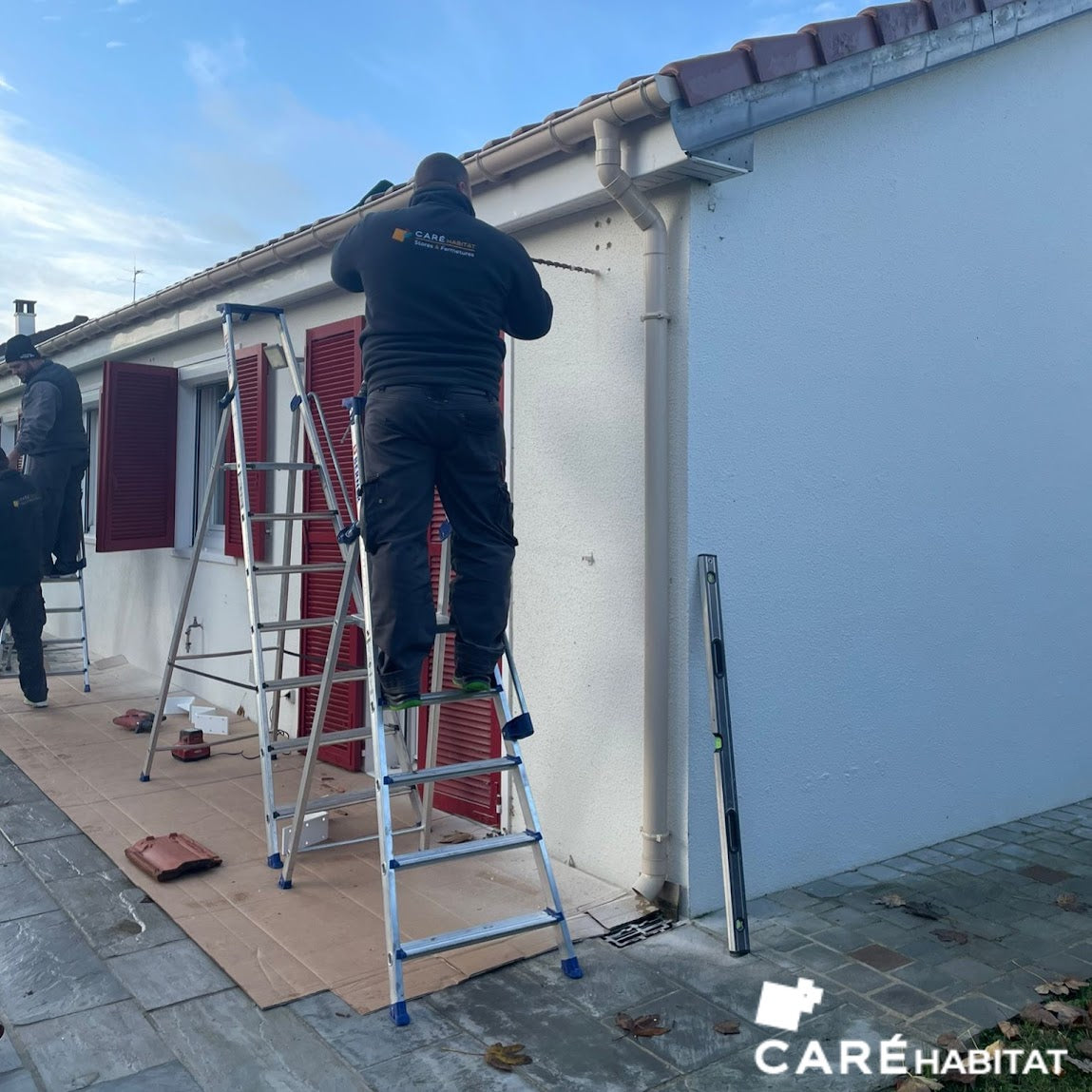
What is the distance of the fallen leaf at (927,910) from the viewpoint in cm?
425

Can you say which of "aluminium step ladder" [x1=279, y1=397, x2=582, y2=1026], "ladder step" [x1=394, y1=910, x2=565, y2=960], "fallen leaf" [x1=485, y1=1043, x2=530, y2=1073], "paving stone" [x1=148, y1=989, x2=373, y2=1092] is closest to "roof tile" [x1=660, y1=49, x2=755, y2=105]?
"aluminium step ladder" [x1=279, y1=397, x2=582, y2=1026]

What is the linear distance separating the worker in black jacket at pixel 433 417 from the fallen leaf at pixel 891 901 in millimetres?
1904

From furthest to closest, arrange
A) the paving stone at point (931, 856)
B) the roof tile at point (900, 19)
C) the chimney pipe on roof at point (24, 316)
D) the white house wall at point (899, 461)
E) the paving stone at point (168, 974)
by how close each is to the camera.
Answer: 1. the chimney pipe on roof at point (24, 316)
2. the paving stone at point (931, 856)
3. the roof tile at point (900, 19)
4. the white house wall at point (899, 461)
5. the paving stone at point (168, 974)

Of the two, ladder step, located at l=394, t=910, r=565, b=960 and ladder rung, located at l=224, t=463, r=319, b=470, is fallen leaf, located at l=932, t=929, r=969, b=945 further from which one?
ladder rung, located at l=224, t=463, r=319, b=470

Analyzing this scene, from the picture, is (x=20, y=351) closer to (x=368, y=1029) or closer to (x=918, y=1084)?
(x=368, y=1029)

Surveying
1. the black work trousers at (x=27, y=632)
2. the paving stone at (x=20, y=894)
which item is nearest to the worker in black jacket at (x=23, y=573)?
the black work trousers at (x=27, y=632)

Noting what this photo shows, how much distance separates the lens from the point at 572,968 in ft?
11.9

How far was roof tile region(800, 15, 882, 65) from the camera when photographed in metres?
4.24

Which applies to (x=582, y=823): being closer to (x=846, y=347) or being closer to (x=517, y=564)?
(x=517, y=564)

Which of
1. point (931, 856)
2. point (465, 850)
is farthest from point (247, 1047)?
point (931, 856)

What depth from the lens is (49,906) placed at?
4281 millimetres

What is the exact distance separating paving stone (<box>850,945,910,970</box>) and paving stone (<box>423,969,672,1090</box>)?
1052mm

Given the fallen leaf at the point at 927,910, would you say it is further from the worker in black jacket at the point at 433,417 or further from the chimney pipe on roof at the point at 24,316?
the chimney pipe on roof at the point at 24,316

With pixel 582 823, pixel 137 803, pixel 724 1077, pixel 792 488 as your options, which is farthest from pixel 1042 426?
pixel 137 803
